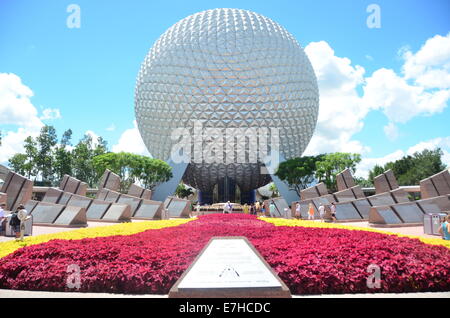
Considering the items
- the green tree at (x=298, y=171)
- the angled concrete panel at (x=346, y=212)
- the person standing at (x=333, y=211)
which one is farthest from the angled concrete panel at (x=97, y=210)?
the green tree at (x=298, y=171)

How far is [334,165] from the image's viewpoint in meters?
→ 29.8

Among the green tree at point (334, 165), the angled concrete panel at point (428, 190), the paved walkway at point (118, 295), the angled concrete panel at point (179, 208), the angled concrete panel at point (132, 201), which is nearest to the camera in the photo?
the paved walkway at point (118, 295)

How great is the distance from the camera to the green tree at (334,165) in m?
29.6

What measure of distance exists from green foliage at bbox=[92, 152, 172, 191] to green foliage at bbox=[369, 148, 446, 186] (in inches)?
1456

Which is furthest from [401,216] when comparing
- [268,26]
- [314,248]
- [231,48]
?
[268,26]

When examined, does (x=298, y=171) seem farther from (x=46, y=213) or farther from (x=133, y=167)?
(x=46, y=213)

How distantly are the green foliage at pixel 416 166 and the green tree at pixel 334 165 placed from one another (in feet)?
77.3

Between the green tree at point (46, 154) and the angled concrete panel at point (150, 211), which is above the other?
the green tree at point (46, 154)

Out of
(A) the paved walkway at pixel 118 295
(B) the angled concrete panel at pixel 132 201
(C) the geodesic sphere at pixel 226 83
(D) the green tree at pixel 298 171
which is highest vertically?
(C) the geodesic sphere at pixel 226 83

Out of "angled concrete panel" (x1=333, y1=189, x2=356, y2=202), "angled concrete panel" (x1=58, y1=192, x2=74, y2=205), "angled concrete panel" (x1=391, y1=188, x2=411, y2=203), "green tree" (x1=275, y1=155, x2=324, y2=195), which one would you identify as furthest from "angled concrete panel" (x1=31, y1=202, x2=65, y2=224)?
"green tree" (x1=275, y1=155, x2=324, y2=195)

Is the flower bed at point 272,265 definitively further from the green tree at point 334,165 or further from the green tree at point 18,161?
the green tree at point 18,161

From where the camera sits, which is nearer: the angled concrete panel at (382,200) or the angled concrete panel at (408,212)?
the angled concrete panel at (408,212)

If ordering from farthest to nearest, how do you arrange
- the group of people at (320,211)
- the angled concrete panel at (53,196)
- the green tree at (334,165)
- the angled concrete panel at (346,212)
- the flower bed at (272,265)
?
the green tree at (334,165)
the angled concrete panel at (53,196)
the angled concrete panel at (346,212)
the group of people at (320,211)
the flower bed at (272,265)
